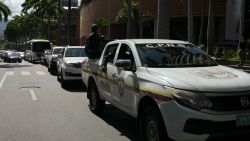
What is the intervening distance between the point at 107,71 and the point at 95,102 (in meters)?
1.54

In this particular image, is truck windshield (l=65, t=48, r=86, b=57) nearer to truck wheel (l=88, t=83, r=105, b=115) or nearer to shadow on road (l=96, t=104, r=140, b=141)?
shadow on road (l=96, t=104, r=140, b=141)

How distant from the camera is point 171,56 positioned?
7.56 metres

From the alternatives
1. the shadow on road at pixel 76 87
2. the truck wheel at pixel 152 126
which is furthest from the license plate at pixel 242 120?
the shadow on road at pixel 76 87

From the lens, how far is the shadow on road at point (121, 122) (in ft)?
26.5

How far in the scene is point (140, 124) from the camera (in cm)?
687

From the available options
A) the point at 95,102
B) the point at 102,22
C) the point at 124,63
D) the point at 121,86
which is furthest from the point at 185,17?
the point at 124,63

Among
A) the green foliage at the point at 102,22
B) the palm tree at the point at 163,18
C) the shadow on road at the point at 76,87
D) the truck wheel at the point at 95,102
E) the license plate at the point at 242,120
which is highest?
the green foliage at the point at 102,22

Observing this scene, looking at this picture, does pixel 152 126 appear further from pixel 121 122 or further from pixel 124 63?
pixel 121 122

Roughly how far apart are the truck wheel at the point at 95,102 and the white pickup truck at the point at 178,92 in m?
1.43

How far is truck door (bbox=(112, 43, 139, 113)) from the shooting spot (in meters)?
7.29

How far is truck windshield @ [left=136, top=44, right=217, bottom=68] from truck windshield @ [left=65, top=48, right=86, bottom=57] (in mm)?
10522

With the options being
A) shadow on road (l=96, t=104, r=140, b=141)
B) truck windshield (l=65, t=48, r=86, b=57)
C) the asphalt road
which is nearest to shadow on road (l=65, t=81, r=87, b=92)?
truck windshield (l=65, t=48, r=86, b=57)

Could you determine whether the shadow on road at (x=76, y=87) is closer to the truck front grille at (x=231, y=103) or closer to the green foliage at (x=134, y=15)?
the truck front grille at (x=231, y=103)

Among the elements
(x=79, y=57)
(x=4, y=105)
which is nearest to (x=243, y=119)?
(x=4, y=105)
